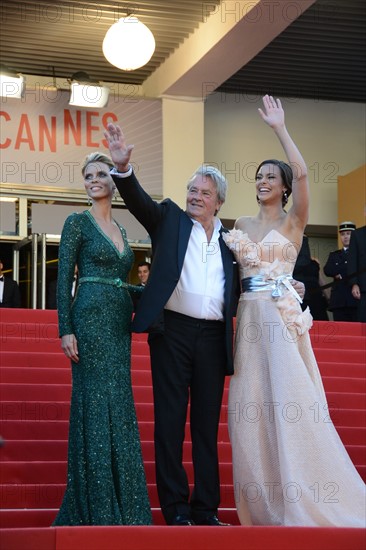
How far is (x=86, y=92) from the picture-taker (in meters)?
11.9

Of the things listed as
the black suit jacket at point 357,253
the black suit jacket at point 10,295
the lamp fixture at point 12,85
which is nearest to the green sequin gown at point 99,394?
the black suit jacket at point 357,253

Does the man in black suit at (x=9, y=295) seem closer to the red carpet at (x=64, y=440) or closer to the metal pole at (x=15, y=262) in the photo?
the metal pole at (x=15, y=262)

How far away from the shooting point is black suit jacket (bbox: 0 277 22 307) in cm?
1135

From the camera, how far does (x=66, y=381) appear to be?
23.5 feet

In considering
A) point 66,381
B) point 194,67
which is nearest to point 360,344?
point 66,381

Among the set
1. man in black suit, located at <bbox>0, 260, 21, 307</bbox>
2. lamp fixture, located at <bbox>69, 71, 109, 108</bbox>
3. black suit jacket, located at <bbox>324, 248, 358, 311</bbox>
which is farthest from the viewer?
lamp fixture, located at <bbox>69, 71, 109, 108</bbox>

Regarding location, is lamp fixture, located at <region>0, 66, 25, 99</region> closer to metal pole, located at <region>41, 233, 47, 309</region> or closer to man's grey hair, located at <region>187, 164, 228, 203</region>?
metal pole, located at <region>41, 233, 47, 309</region>

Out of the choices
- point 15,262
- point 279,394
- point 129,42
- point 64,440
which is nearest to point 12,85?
point 129,42

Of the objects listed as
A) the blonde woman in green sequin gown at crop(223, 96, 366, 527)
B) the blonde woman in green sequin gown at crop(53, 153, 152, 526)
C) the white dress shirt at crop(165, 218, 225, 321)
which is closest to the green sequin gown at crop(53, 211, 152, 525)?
the blonde woman in green sequin gown at crop(53, 153, 152, 526)

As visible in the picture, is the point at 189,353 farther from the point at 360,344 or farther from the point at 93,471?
the point at 360,344

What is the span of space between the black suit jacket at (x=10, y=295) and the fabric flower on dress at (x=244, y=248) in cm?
690

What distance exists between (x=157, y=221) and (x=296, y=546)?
1.53m

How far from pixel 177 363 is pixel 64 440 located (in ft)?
6.20

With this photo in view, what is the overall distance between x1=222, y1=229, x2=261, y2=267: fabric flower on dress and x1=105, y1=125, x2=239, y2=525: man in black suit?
0.12 ft
